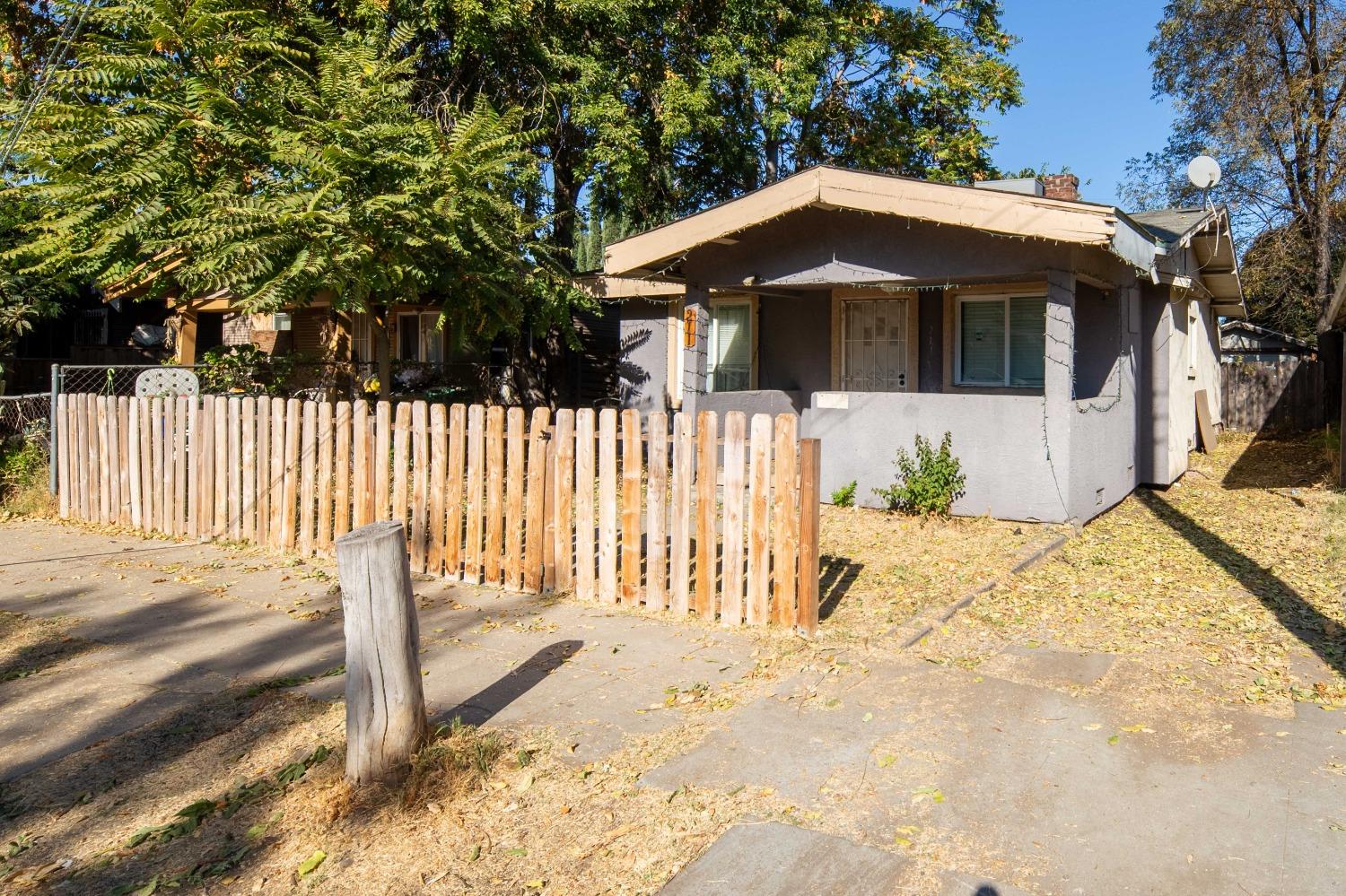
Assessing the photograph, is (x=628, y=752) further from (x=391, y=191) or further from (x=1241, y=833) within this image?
(x=391, y=191)

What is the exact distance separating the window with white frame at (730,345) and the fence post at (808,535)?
26.9 feet

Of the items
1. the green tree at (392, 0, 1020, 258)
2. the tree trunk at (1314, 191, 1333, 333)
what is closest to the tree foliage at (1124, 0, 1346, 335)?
the tree trunk at (1314, 191, 1333, 333)

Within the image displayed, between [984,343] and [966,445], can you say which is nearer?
[966,445]

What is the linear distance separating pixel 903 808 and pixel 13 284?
1475 cm

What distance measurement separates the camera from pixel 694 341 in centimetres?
1189

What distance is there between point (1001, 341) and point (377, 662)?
993cm

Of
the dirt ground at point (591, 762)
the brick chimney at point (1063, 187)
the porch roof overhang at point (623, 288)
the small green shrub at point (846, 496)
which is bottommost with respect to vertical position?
the dirt ground at point (591, 762)

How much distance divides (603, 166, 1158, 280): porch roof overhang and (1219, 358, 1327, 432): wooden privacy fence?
11.4 metres

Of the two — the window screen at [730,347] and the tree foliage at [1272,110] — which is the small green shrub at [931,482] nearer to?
the window screen at [730,347]

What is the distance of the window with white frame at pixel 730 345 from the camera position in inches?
551

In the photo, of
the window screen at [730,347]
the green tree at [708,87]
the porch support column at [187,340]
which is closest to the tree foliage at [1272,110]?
the green tree at [708,87]

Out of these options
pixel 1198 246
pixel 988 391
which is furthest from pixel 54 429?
pixel 1198 246

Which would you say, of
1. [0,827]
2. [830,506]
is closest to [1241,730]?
[0,827]

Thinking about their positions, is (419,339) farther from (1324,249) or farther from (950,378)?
(1324,249)
